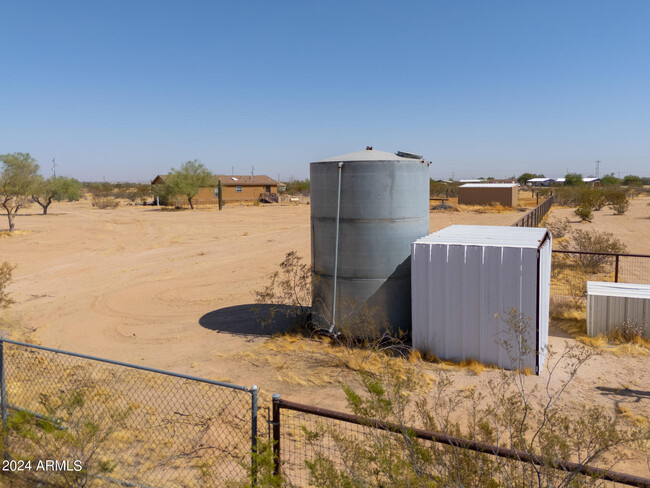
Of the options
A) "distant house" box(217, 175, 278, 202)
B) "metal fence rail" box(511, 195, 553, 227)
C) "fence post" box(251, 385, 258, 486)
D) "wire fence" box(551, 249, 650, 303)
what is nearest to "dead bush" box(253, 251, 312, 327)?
"fence post" box(251, 385, 258, 486)

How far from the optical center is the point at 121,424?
19.9ft

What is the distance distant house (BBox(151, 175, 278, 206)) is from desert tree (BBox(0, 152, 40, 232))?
18.3m

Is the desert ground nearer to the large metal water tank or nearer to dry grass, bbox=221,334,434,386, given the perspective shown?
dry grass, bbox=221,334,434,386

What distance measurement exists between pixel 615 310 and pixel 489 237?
2.81m

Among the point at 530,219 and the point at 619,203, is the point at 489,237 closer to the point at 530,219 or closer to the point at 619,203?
the point at 530,219

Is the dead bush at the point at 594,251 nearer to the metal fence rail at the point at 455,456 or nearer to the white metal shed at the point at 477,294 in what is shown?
the white metal shed at the point at 477,294

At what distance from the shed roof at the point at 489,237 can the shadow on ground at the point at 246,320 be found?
3747mm

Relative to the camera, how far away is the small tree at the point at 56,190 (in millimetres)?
45522

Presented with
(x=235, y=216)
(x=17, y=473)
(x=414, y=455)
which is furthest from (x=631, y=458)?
(x=235, y=216)

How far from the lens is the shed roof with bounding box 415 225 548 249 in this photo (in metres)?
8.64

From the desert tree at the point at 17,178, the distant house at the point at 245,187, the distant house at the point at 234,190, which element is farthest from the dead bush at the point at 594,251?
the distant house at the point at 245,187

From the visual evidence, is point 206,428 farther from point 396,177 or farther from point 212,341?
point 396,177

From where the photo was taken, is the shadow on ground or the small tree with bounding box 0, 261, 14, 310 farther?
the small tree with bounding box 0, 261, 14, 310

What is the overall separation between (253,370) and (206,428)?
2255mm
